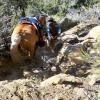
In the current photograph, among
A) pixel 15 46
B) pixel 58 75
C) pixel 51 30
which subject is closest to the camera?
pixel 58 75

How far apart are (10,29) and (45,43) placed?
0.85 metres

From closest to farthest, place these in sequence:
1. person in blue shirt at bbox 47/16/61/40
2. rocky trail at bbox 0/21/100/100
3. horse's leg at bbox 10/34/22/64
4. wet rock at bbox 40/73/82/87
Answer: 1. rocky trail at bbox 0/21/100/100
2. wet rock at bbox 40/73/82/87
3. horse's leg at bbox 10/34/22/64
4. person in blue shirt at bbox 47/16/61/40

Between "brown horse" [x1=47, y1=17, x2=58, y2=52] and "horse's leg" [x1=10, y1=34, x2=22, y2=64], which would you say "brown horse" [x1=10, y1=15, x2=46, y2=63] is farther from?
"brown horse" [x1=47, y1=17, x2=58, y2=52]

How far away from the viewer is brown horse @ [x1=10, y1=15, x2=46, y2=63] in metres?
6.21

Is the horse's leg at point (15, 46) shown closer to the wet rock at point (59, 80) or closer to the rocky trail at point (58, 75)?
the rocky trail at point (58, 75)

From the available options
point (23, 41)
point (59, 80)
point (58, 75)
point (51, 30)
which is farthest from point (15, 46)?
point (59, 80)

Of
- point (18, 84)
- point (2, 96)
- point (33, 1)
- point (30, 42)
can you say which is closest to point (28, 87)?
point (18, 84)

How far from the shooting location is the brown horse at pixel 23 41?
621 cm

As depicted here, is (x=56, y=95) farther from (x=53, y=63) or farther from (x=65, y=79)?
(x=53, y=63)

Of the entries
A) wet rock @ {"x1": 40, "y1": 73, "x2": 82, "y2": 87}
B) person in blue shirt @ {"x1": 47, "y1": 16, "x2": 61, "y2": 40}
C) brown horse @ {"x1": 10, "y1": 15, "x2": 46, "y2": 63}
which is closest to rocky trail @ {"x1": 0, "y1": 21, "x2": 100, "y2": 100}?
wet rock @ {"x1": 40, "y1": 73, "x2": 82, "y2": 87}

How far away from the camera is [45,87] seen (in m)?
4.62

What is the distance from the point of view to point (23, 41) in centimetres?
630

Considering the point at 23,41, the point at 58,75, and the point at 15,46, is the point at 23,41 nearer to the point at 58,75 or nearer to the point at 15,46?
the point at 15,46

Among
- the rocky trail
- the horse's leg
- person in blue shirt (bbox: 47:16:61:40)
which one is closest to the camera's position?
the rocky trail
